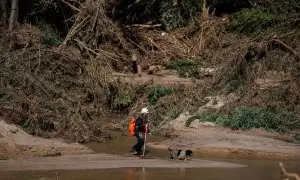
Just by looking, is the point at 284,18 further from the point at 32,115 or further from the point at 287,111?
the point at 32,115

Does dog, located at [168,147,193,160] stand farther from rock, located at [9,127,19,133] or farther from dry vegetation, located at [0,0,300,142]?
rock, located at [9,127,19,133]

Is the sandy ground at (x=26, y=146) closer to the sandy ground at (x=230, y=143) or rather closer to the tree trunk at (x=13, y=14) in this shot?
the sandy ground at (x=230, y=143)

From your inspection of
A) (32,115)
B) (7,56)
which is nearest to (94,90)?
(7,56)

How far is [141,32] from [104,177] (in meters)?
19.2

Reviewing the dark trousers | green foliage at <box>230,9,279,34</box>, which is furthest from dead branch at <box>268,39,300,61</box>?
the dark trousers

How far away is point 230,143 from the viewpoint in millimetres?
18453

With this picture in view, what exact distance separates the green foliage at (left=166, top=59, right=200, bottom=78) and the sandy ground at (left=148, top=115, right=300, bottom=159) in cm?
630

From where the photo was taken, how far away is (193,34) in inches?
1265

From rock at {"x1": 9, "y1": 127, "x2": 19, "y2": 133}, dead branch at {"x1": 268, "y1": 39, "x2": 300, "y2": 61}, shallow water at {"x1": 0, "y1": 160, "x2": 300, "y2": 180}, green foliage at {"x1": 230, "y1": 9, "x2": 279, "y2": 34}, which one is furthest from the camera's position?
green foliage at {"x1": 230, "y1": 9, "x2": 279, "y2": 34}

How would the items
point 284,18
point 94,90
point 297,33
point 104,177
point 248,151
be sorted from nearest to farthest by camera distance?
point 104,177, point 248,151, point 94,90, point 297,33, point 284,18

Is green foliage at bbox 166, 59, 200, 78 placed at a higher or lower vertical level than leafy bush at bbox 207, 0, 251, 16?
lower

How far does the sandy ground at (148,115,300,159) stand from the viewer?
1755cm

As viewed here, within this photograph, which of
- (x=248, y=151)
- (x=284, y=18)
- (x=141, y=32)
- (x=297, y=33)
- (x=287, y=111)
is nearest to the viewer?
(x=248, y=151)

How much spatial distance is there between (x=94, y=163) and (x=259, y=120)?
27.9 feet
